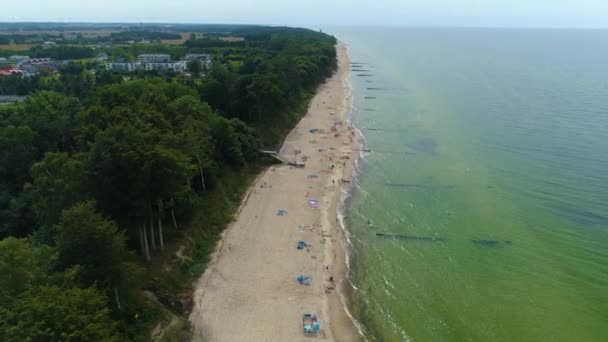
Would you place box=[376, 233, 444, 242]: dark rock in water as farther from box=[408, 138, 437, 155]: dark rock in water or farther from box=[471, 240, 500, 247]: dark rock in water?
box=[408, 138, 437, 155]: dark rock in water

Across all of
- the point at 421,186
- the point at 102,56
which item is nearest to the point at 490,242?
the point at 421,186

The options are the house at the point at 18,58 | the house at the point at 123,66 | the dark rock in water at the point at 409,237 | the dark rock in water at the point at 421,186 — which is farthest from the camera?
the house at the point at 18,58

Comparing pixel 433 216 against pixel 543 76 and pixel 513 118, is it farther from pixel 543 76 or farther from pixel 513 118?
pixel 543 76

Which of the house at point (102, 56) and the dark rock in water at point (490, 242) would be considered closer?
the dark rock in water at point (490, 242)

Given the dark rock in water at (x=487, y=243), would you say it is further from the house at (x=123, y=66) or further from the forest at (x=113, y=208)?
the house at (x=123, y=66)

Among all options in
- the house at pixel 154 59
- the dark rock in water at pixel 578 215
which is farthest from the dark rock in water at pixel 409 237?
the house at pixel 154 59

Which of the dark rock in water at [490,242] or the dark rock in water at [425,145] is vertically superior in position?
the dark rock in water at [425,145]

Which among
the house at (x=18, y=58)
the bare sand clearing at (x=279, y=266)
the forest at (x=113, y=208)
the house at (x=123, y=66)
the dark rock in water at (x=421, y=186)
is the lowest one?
the bare sand clearing at (x=279, y=266)
